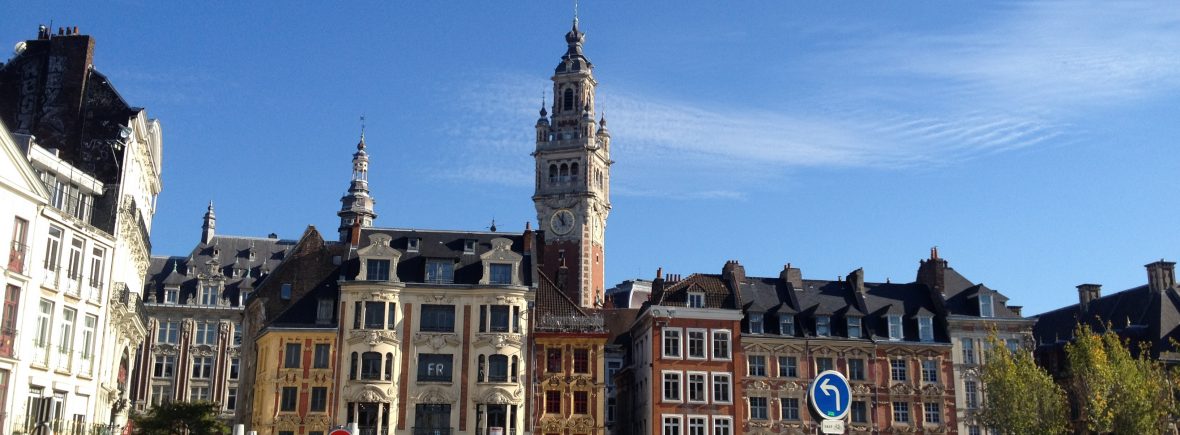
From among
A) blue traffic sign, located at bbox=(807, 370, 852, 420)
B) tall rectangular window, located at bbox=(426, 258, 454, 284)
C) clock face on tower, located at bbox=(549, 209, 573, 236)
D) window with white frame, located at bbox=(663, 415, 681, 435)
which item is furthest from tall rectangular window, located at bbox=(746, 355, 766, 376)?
blue traffic sign, located at bbox=(807, 370, 852, 420)

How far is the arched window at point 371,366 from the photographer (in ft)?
181

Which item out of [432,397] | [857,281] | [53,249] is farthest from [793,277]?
[53,249]

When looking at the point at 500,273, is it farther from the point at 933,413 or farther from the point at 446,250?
the point at 933,413

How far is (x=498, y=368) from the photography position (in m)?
56.0

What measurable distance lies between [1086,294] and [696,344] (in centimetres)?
3447

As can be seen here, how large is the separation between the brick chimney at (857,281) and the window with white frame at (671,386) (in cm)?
1287

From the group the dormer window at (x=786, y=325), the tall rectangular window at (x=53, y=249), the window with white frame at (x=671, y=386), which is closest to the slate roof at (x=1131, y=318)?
the dormer window at (x=786, y=325)

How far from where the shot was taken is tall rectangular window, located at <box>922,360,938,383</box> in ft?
200

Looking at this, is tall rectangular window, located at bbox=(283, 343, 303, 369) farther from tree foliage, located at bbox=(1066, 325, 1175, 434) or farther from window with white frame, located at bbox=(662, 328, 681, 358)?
tree foliage, located at bbox=(1066, 325, 1175, 434)

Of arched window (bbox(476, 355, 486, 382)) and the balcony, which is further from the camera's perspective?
arched window (bbox(476, 355, 486, 382))

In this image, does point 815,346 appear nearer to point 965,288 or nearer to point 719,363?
point 719,363

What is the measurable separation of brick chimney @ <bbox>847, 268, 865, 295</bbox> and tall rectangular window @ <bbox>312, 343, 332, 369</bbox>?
28.9 m

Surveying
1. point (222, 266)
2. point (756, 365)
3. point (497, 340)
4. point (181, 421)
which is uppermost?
point (222, 266)

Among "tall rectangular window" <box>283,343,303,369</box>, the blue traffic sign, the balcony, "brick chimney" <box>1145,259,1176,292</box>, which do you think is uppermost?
"brick chimney" <box>1145,259,1176,292</box>
